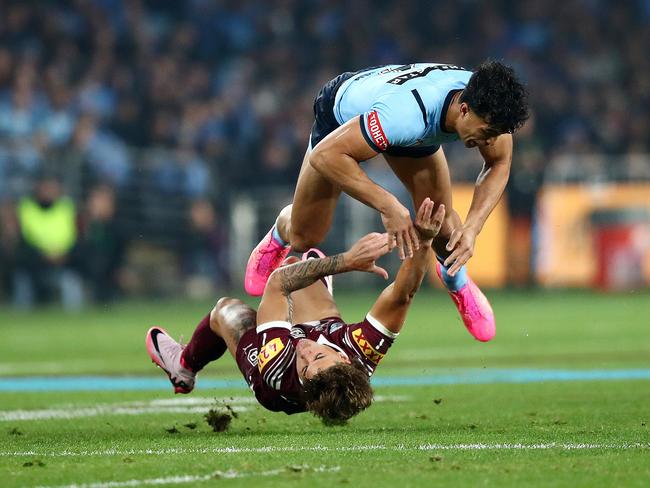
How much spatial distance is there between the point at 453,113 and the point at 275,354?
5.11 feet

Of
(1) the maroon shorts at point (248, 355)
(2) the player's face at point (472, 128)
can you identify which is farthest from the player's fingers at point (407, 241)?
(1) the maroon shorts at point (248, 355)

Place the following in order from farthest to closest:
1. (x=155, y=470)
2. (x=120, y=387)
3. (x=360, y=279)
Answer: (x=360, y=279), (x=120, y=387), (x=155, y=470)

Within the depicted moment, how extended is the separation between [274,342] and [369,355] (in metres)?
0.59

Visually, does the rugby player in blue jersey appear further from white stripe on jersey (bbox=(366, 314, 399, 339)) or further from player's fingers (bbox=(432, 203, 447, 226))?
white stripe on jersey (bbox=(366, 314, 399, 339))

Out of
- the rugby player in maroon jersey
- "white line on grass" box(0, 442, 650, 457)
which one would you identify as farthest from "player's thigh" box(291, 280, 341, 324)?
"white line on grass" box(0, 442, 650, 457)

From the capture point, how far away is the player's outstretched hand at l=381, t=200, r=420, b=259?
6.52 m

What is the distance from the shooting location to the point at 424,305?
61.5 feet

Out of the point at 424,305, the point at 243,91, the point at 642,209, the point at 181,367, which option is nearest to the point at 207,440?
the point at 181,367

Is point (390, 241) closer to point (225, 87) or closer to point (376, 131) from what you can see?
point (376, 131)

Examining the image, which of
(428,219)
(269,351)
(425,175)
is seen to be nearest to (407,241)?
(428,219)

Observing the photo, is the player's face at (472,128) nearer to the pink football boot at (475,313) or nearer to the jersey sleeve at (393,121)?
the jersey sleeve at (393,121)

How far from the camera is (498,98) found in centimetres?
652

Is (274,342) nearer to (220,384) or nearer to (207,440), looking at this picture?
(207,440)

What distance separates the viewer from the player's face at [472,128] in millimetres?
6586
